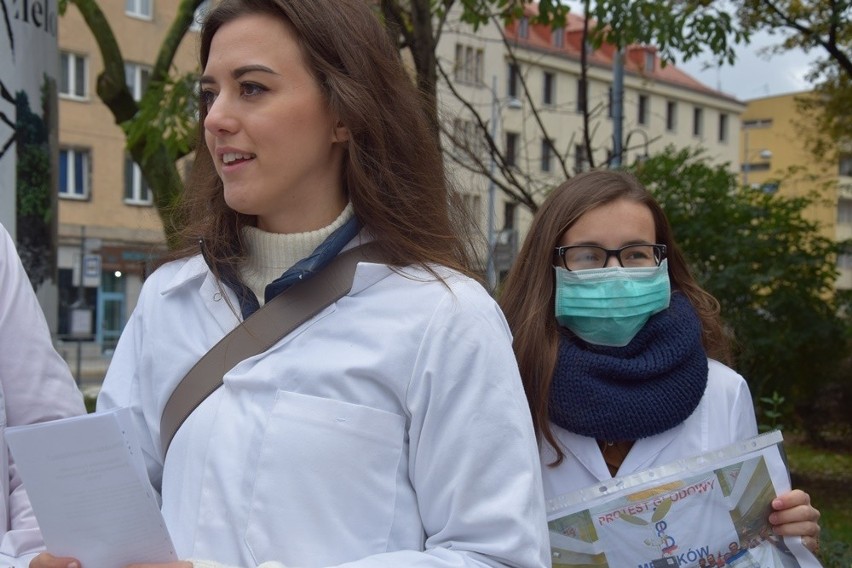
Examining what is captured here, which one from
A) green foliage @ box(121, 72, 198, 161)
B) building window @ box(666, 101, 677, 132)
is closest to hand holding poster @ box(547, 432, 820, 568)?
green foliage @ box(121, 72, 198, 161)

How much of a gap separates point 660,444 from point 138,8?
33.9m

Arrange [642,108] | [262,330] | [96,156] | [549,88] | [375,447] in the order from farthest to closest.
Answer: [549,88]
[96,156]
[642,108]
[262,330]
[375,447]

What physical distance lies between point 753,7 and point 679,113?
46.4 meters

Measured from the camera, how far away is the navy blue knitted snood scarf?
297 cm

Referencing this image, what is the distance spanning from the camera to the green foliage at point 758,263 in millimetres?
9789

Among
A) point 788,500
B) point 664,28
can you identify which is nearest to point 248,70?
point 788,500

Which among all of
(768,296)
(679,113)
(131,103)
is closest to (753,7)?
(768,296)

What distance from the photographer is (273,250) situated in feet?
7.00

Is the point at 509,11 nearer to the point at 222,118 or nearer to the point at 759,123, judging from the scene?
the point at 222,118

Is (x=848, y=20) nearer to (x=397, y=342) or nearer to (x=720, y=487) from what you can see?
(x=720, y=487)

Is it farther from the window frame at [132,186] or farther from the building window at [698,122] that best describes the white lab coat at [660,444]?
the building window at [698,122]

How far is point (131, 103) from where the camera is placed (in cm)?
946

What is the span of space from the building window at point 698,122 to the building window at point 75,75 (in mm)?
34452

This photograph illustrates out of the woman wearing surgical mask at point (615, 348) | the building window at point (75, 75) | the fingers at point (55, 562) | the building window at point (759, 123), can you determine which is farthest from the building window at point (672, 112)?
the fingers at point (55, 562)
